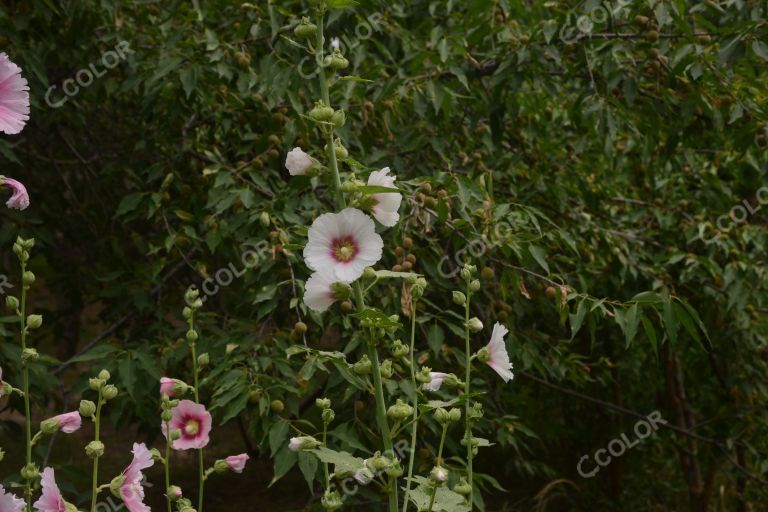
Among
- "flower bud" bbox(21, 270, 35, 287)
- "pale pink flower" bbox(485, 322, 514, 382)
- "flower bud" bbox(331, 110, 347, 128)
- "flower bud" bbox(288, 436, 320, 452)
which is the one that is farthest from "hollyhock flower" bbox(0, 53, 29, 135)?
"pale pink flower" bbox(485, 322, 514, 382)

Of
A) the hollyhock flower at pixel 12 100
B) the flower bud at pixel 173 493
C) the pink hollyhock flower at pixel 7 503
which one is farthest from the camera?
the flower bud at pixel 173 493

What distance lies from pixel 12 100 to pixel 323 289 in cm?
47

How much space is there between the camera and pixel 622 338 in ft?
14.9

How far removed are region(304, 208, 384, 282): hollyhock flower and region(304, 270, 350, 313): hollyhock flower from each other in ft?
0.04

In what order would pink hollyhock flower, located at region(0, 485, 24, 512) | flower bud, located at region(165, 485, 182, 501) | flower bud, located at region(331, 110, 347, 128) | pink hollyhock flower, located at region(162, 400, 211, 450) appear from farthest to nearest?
1. pink hollyhock flower, located at region(162, 400, 211, 450)
2. flower bud, located at region(165, 485, 182, 501)
3. flower bud, located at region(331, 110, 347, 128)
4. pink hollyhock flower, located at region(0, 485, 24, 512)

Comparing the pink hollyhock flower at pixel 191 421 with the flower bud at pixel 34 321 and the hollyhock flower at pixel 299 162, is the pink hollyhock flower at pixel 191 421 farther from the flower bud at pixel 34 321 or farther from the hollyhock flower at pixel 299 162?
the hollyhock flower at pixel 299 162

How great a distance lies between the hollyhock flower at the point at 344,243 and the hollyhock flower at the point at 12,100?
405 millimetres

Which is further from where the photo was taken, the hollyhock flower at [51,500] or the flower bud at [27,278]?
the flower bud at [27,278]

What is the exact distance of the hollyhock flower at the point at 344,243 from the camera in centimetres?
120

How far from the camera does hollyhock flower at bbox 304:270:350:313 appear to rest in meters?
1.21

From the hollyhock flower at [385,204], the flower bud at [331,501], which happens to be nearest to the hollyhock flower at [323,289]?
the hollyhock flower at [385,204]

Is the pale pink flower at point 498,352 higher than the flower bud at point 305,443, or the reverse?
the flower bud at point 305,443

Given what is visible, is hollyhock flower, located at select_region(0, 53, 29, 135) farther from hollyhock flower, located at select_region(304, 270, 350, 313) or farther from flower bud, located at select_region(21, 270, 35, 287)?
hollyhock flower, located at select_region(304, 270, 350, 313)

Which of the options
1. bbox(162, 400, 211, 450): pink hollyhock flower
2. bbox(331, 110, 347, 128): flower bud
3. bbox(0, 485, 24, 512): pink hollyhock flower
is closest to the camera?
bbox(0, 485, 24, 512): pink hollyhock flower
